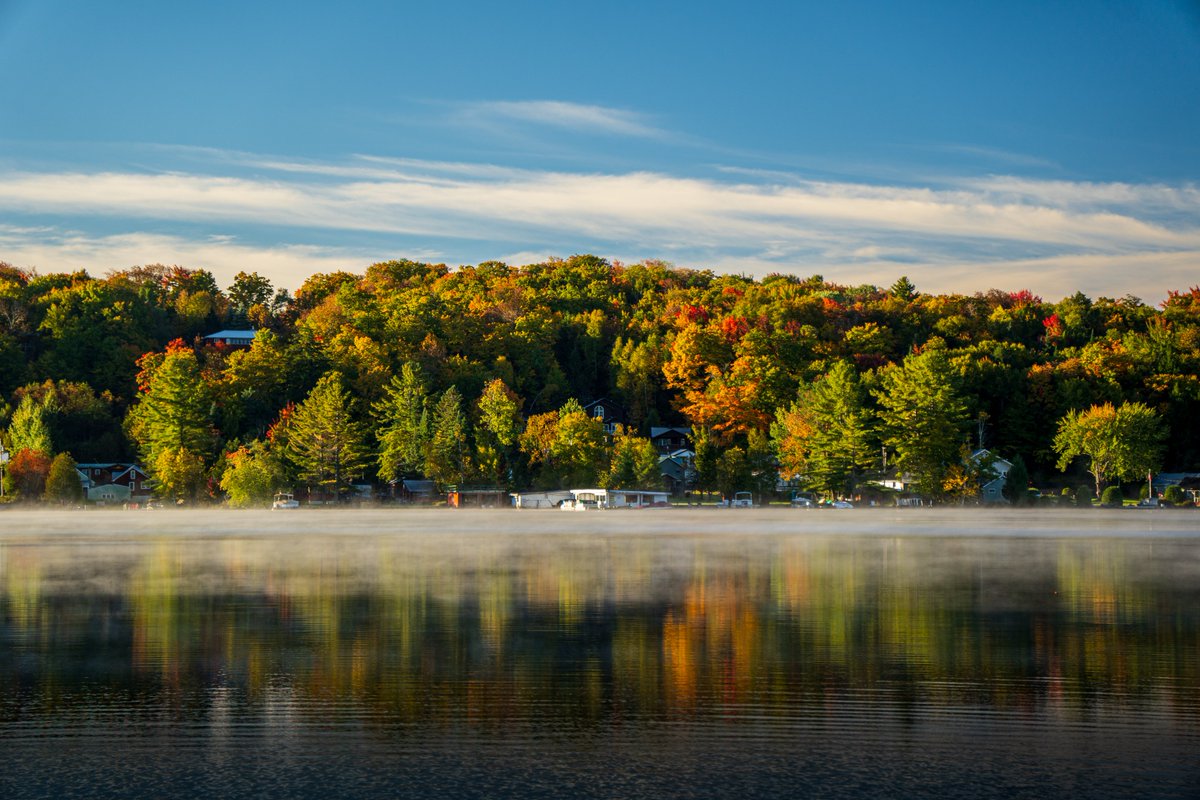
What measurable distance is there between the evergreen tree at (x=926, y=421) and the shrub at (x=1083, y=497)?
8.98 metres

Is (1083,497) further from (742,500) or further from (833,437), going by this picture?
(742,500)

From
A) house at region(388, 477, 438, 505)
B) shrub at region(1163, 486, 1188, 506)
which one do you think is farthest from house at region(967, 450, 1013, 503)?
house at region(388, 477, 438, 505)

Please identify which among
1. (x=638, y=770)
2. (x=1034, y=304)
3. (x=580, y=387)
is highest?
(x=1034, y=304)

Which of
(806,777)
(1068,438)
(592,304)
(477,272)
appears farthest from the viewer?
(477,272)

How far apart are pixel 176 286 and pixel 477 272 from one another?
1314 inches

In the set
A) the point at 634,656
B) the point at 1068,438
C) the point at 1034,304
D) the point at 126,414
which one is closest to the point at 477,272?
the point at 126,414

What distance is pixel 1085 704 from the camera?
1656 cm

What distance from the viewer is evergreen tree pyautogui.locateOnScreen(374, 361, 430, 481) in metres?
95.6

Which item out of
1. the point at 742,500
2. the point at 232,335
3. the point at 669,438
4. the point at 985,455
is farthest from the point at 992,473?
the point at 232,335

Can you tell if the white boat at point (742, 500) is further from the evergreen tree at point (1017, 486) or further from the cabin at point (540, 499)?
the evergreen tree at point (1017, 486)

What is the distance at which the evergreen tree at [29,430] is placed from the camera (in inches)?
3787

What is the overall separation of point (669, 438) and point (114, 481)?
155 ft

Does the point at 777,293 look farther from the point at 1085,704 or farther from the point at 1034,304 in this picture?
the point at 1085,704

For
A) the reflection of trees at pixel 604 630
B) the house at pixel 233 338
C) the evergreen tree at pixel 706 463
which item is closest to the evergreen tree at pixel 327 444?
the evergreen tree at pixel 706 463
